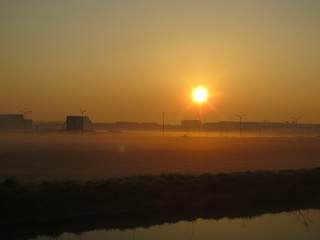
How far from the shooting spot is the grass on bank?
62.7ft

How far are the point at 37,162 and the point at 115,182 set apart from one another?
16459 mm

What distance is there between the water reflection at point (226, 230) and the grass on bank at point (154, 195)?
218cm

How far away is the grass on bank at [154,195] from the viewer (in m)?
19.1

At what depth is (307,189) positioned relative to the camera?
26328mm

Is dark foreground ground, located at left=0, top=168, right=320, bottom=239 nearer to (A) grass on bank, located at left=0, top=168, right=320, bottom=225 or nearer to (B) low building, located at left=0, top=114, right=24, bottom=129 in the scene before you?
(A) grass on bank, located at left=0, top=168, right=320, bottom=225

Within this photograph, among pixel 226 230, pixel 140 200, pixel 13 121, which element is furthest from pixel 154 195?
pixel 13 121

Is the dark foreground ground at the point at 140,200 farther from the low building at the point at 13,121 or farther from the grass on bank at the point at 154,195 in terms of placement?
the low building at the point at 13,121

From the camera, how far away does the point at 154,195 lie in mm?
21906

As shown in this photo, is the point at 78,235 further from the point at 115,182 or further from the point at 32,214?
the point at 115,182

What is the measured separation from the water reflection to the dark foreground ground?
80cm

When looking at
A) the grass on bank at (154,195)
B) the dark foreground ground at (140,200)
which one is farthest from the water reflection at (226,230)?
the grass on bank at (154,195)

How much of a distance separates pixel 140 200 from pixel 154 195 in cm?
90

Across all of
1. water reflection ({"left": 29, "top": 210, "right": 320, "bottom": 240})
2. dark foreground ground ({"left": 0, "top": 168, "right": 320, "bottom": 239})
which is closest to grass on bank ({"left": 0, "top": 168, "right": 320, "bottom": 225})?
dark foreground ground ({"left": 0, "top": 168, "right": 320, "bottom": 239})

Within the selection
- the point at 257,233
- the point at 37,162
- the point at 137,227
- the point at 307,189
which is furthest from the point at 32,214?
the point at 37,162
